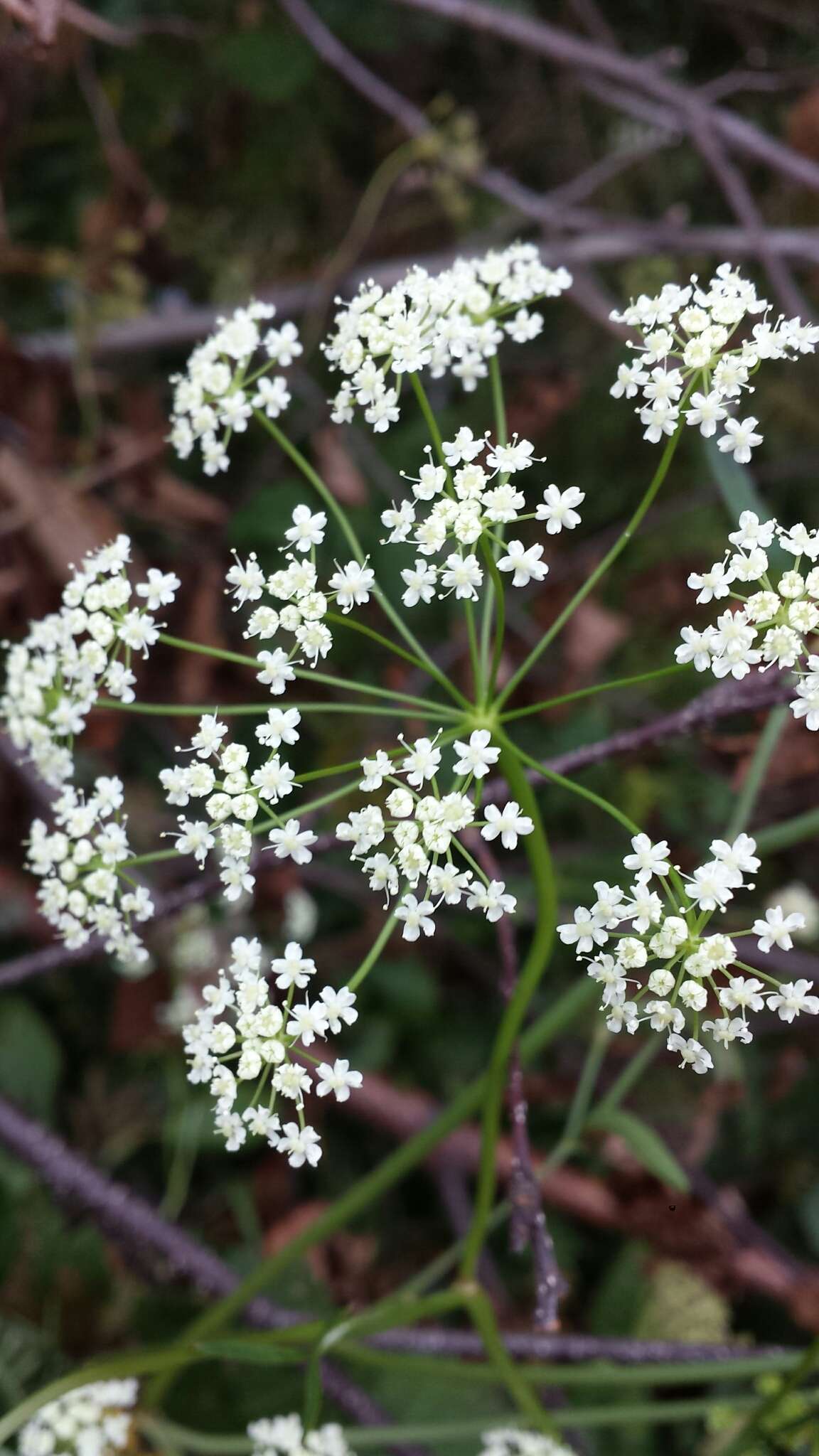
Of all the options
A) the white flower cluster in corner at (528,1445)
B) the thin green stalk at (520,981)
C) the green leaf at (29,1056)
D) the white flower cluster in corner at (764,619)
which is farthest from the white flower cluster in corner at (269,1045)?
the green leaf at (29,1056)

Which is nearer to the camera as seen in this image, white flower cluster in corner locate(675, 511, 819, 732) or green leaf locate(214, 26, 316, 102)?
white flower cluster in corner locate(675, 511, 819, 732)

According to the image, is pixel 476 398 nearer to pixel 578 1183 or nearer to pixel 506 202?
pixel 506 202

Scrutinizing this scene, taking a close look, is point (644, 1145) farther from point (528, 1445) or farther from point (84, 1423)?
point (84, 1423)

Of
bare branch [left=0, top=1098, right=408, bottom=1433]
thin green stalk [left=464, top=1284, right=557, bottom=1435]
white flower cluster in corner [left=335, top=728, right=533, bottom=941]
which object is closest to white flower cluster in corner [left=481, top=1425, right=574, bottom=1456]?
thin green stalk [left=464, top=1284, right=557, bottom=1435]

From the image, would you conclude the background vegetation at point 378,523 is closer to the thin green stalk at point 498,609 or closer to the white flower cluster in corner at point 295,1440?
the white flower cluster in corner at point 295,1440

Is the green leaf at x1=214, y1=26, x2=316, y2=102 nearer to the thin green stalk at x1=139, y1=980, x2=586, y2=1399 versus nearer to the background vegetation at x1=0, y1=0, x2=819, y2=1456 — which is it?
the background vegetation at x1=0, y1=0, x2=819, y2=1456
